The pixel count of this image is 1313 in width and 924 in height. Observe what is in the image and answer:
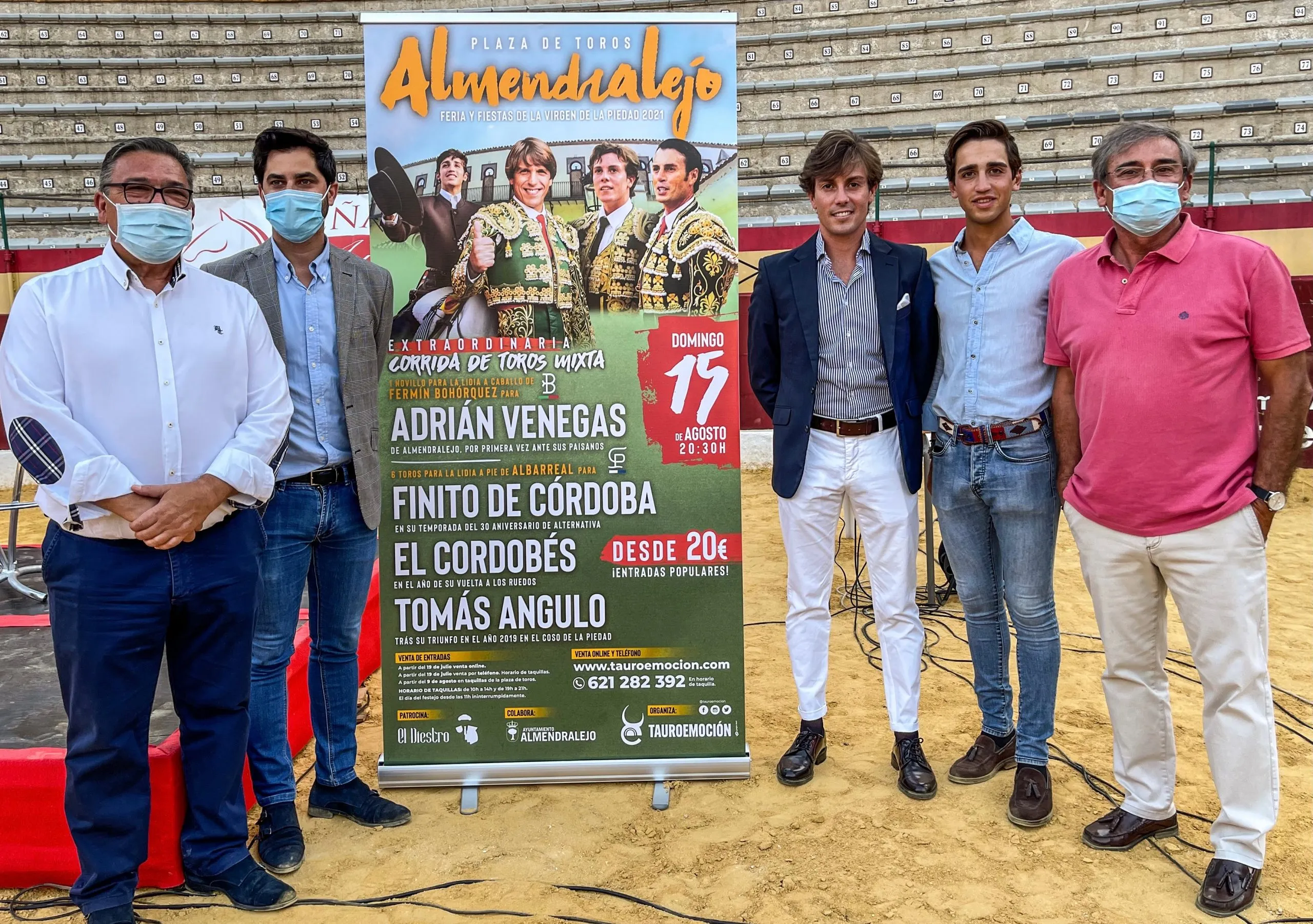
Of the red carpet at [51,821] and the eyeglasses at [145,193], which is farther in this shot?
the red carpet at [51,821]

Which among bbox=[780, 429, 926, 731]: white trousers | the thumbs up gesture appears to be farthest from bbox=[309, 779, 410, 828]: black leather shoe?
the thumbs up gesture

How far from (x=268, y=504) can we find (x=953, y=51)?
43.4 feet

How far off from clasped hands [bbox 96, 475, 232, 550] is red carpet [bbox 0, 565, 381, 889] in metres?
0.79

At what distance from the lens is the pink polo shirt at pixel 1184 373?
2604mm

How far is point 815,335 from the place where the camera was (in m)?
3.34

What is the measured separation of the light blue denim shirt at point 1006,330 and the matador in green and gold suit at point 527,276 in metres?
1.27

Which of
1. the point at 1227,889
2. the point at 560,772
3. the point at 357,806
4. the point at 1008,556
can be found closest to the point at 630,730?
the point at 560,772

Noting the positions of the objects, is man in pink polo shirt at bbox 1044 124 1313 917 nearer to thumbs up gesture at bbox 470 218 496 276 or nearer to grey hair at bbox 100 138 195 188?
thumbs up gesture at bbox 470 218 496 276

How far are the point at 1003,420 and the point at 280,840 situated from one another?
2.62 meters

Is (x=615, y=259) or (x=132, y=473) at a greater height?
(x=615, y=259)

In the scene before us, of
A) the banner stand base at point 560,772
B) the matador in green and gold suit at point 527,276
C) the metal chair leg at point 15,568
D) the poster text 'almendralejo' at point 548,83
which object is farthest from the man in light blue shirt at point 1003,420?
the metal chair leg at point 15,568

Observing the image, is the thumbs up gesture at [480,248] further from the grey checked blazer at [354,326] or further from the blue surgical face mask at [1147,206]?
the blue surgical face mask at [1147,206]

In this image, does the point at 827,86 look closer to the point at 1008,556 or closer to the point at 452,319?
the point at 452,319

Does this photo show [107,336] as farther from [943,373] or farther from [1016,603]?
[1016,603]
